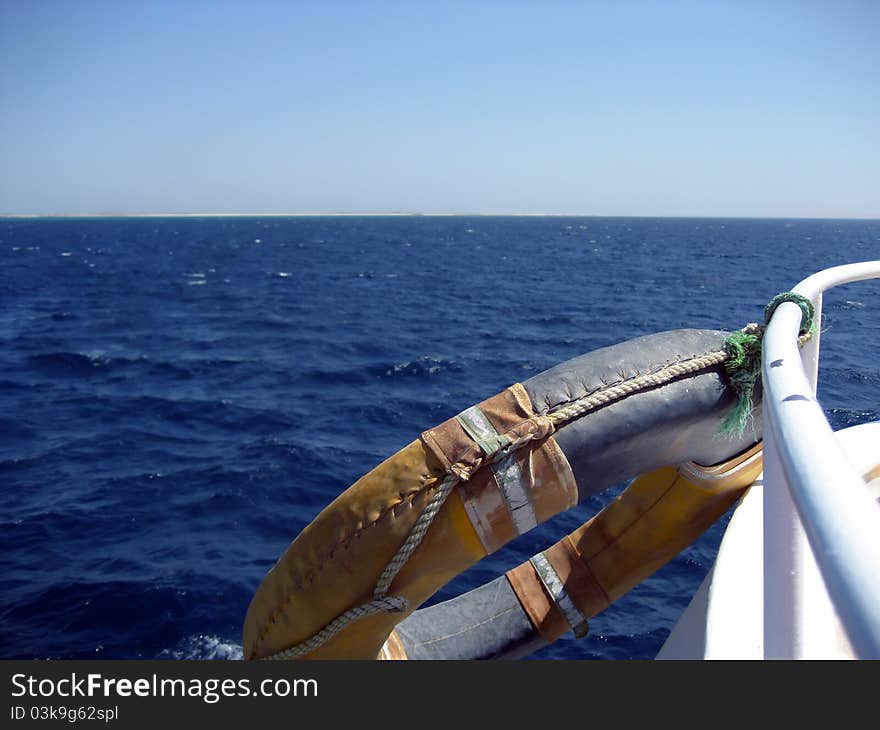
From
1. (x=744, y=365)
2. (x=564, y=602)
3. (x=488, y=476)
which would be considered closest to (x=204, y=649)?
(x=564, y=602)

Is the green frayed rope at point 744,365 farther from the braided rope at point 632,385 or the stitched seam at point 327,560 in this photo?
the stitched seam at point 327,560

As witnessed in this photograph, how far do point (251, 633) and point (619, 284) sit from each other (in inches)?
1570

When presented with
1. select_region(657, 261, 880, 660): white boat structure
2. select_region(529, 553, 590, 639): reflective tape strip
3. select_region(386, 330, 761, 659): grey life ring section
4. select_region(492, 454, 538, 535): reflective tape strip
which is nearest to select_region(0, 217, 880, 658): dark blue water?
select_region(529, 553, 590, 639): reflective tape strip

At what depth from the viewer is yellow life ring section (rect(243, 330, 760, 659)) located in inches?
103

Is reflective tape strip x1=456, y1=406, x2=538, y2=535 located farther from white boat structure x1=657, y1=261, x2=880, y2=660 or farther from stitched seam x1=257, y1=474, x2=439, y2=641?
white boat structure x1=657, y1=261, x2=880, y2=660

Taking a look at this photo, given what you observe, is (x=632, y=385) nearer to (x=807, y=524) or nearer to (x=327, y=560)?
Answer: (x=327, y=560)

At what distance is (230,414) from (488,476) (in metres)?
14.1

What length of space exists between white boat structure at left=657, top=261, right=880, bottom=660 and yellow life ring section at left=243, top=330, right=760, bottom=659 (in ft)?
1.97

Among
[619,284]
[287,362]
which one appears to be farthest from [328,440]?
[619,284]

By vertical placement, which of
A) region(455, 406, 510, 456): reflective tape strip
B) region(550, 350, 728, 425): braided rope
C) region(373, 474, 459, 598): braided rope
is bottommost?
region(373, 474, 459, 598): braided rope

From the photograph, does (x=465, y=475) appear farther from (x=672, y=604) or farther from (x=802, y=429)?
(x=672, y=604)

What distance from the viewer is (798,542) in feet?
5.84

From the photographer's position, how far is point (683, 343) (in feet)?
9.52

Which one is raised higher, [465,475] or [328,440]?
[465,475]
